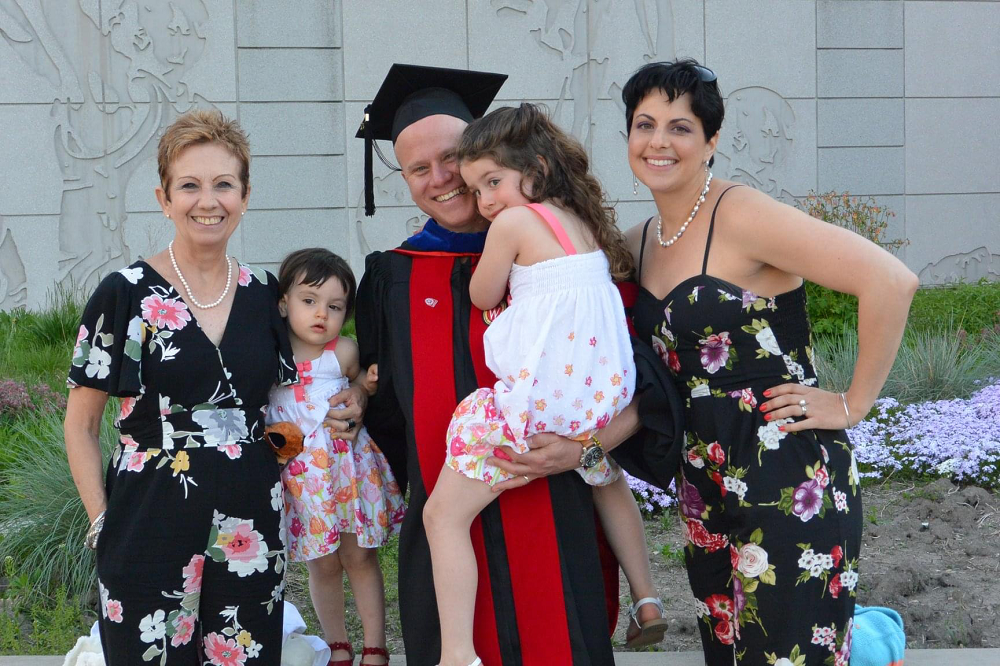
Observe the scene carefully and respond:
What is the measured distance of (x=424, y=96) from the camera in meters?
2.84

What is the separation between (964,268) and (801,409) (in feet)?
27.6

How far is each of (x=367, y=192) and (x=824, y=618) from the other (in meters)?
1.93

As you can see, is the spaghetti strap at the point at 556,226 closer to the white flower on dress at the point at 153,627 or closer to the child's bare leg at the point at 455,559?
the child's bare leg at the point at 455,559

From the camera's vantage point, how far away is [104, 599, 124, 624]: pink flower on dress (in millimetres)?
2373

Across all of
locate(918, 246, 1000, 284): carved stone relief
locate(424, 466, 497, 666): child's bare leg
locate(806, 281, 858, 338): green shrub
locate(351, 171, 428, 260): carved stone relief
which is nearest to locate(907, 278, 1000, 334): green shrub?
locate(918, 246, 1000, 284): carved stone relief

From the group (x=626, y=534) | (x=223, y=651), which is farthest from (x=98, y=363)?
(x=626, y=534)

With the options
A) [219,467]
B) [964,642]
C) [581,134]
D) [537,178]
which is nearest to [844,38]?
[581,134]

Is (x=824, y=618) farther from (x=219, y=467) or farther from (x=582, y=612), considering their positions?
(x=219, y=467)

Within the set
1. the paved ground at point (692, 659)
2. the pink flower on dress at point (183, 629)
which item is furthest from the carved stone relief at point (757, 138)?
the pink flower on dress at point (183, 629)

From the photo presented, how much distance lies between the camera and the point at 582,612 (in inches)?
99.5

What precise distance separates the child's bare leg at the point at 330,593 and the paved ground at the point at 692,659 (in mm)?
424

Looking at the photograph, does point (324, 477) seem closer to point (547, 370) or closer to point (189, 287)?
point (189, 287)

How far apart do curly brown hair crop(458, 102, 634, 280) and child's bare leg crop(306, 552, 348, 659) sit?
4.26 ft

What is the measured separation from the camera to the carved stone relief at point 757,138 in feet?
30.0
